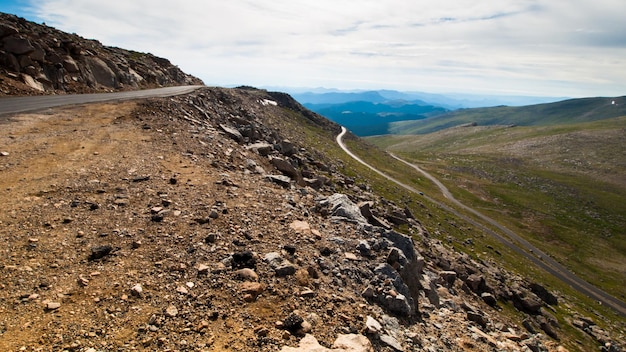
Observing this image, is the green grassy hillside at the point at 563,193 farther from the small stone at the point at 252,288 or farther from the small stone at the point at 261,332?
the small stone at the point at 261,332

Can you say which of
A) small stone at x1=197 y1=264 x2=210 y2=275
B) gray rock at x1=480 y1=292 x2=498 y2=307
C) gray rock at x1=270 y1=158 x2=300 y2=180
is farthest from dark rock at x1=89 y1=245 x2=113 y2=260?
gray rock at x1=480 y1=292 x2=498 y2=307

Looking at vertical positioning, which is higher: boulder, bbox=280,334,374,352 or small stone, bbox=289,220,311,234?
small stone, bbox=289,220,311,234

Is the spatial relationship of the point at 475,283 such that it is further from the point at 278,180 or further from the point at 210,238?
the point at 210,238

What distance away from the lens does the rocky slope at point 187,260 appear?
10.4 m

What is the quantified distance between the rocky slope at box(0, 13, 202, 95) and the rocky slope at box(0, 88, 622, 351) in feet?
66.6

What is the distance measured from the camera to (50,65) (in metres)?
45.4

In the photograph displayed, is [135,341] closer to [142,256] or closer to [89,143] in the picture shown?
[142,256]

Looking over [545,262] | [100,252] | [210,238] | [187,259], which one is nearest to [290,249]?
[210,238]

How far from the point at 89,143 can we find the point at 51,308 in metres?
17.4

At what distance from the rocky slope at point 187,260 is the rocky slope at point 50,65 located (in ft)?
66.6

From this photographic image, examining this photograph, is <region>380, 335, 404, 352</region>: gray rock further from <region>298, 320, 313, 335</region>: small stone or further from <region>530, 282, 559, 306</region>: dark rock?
<region>530, 282, 559, 306</region>: dark rock

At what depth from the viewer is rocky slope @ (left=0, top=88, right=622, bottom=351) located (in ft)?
34.0

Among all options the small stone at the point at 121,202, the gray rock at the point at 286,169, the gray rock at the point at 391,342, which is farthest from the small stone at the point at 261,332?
the gray rock at the point at 286,169

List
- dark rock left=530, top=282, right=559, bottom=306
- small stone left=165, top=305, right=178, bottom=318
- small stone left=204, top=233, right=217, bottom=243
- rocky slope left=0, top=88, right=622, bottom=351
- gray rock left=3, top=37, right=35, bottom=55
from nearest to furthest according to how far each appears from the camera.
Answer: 1. rocky slope left=0, top=88, right=622, bottom=351
2. small stone left=165, top=305, right=178, bottom=318
3. small stone left=204, top=233, right=217, bottom=243
4. gray rock left=3, top=37, right=35, bottom=55
5. dark rock left=530, top=282, right=559, bottom=306
